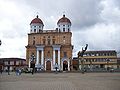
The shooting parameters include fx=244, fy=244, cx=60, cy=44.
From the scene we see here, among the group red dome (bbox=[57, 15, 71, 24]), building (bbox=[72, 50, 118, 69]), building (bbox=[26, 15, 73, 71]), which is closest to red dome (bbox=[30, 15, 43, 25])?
building (bbox=[26, 15, 73, 71])

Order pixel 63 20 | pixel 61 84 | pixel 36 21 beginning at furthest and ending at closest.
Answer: pixel 36 21
pixel 63 20
pixel 61 84

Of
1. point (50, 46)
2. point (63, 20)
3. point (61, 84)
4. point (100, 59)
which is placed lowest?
point (61, 84)

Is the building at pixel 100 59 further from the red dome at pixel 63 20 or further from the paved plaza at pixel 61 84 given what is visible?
the paved plaza at pixel 61 84

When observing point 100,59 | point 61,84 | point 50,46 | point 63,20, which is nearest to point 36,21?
point 63,20

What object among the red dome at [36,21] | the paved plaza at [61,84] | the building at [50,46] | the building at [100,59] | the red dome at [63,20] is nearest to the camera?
the paved plaza at [61,84]

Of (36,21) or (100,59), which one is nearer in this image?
(36,21)

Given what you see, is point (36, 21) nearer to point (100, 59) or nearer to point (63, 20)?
point (63, 20)

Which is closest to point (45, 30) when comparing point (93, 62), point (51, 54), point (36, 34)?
point (36, 34)

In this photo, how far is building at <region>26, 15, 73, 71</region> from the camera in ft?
291

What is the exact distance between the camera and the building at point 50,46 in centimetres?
8862

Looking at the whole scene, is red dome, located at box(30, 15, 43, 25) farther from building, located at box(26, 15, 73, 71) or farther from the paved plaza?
the paved plaza

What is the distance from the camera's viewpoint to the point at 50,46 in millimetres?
90938

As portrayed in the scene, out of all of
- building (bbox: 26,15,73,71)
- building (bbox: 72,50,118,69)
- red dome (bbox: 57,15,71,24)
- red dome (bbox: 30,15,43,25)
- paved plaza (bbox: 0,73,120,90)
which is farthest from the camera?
building (bbox: 72,50,118,69)

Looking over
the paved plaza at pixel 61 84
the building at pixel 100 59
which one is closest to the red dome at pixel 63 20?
the building at pixel 100 59
